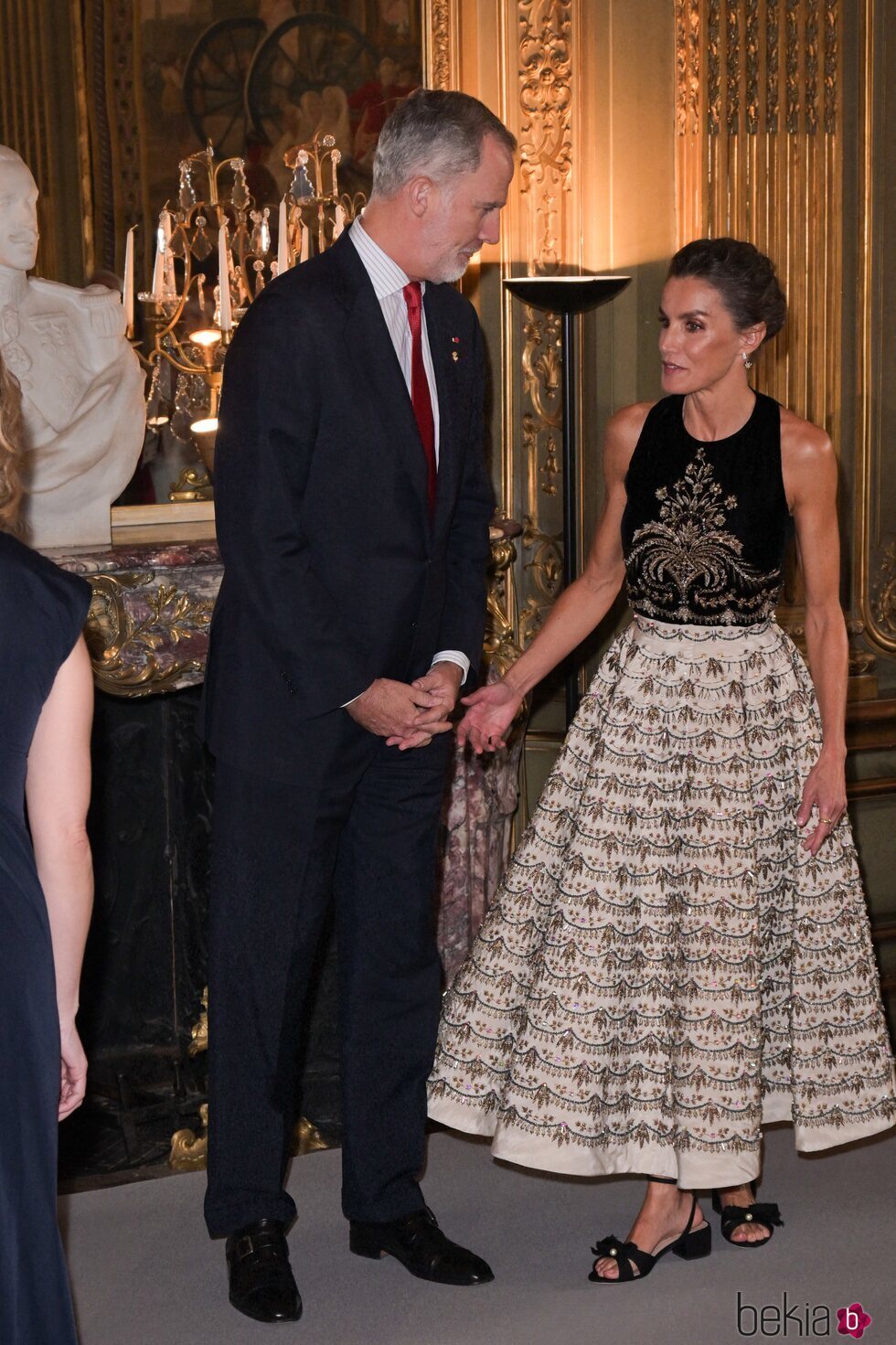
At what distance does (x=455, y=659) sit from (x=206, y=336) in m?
1.30

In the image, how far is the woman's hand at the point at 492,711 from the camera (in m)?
3.04

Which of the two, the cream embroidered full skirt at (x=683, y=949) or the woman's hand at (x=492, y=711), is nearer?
the cream embroidered full skirt at (x=683, y=949)

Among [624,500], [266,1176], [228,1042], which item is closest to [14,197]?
[624,500]

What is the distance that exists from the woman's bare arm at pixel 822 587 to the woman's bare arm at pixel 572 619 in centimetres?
32

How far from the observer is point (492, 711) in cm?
304

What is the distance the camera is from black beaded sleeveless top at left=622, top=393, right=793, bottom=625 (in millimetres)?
2861

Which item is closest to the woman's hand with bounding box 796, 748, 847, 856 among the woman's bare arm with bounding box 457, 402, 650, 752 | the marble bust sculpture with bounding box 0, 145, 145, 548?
the woman's bare arm with bounding box 457, 402, 650, 752

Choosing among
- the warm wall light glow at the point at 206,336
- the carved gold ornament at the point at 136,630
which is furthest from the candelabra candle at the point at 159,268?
the carved gold ornament at the point at 136,630

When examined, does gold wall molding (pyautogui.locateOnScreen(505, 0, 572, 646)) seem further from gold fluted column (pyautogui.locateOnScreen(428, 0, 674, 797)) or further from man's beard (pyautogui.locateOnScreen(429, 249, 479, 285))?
man's beard (pyautogui.locateOnScreen(429, 249, 479, 285))

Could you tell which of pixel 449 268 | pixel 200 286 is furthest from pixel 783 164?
pixel 449 268

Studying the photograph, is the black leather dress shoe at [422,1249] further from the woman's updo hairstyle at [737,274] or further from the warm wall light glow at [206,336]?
the warm wall light glow at [206,336]

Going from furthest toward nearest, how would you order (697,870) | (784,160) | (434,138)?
(784,160)
(697,870)
(434,138)

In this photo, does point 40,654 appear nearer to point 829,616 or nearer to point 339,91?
point 829,616

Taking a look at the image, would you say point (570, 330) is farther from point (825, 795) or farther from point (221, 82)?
point (825, 795)
